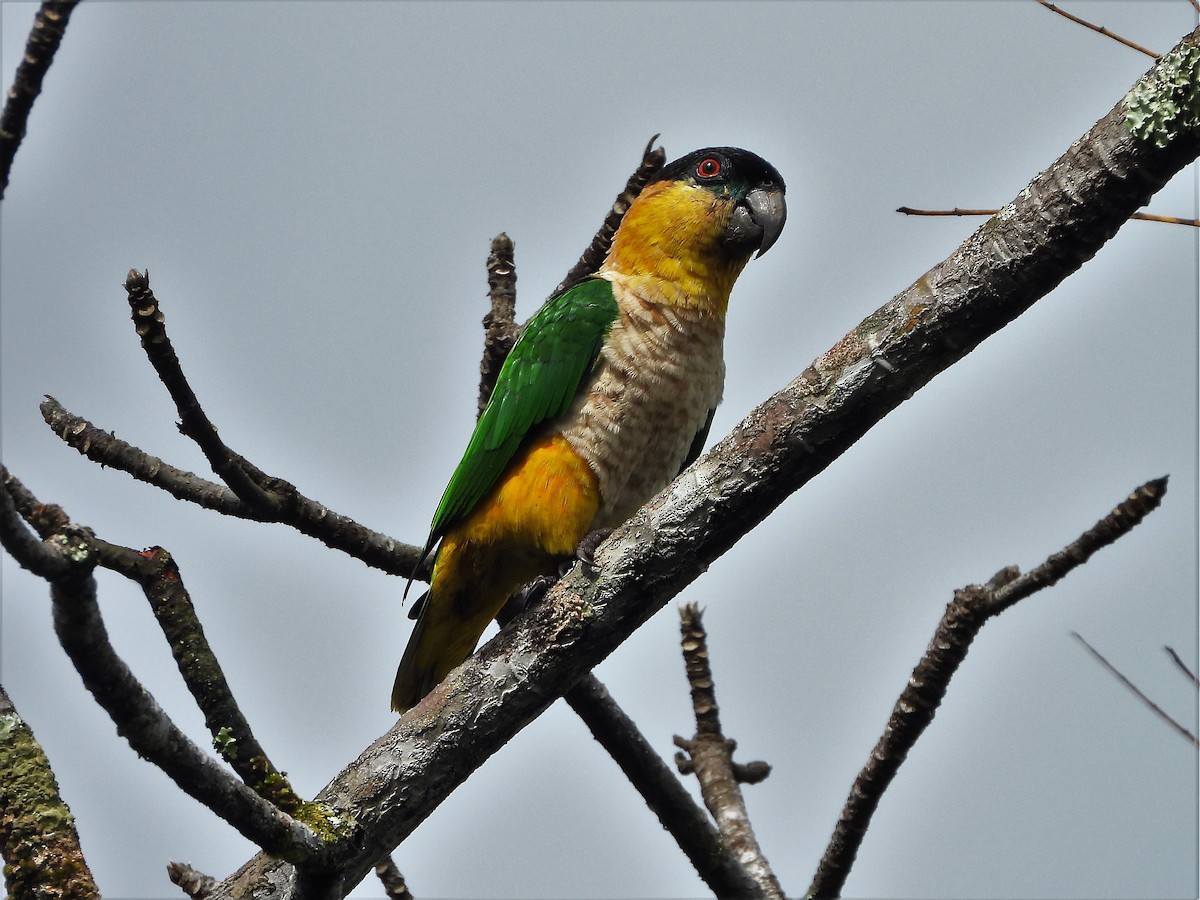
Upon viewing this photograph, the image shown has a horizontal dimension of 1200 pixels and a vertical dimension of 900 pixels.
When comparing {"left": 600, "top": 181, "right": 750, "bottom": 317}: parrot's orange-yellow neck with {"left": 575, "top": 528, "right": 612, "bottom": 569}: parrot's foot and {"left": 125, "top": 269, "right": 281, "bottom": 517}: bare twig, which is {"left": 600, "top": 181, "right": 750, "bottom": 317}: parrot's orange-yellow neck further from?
{"left": 125, "top": 269, "right": 281, "bottom": 517}: bare twig

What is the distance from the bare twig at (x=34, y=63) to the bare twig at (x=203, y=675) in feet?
5.23

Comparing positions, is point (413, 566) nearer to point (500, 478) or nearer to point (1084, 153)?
point (500, 478)

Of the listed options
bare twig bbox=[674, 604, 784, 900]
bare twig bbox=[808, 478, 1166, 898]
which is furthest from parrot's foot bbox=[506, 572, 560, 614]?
bare twig bbox=[808, 478, 1166, 898]

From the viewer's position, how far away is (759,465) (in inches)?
142

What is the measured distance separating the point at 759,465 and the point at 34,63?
284 cm

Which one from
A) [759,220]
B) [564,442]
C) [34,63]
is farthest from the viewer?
[759,220]

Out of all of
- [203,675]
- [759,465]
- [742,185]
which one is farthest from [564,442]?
[203,675]

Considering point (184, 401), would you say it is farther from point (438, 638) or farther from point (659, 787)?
point (659, 787)

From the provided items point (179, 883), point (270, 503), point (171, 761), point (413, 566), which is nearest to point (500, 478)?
point (413, 566)

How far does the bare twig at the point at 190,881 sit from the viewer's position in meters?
3.43

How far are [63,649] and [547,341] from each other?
362cm

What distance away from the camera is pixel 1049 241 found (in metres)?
3.29

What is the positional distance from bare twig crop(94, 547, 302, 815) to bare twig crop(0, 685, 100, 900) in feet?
1.45

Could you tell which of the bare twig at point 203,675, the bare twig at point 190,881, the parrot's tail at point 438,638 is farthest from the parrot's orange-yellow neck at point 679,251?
the bare twig at point 190,881
